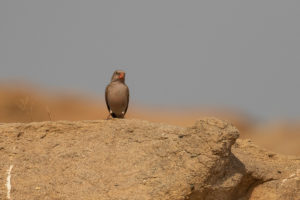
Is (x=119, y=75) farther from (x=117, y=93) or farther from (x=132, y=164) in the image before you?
(x=132, y=164)

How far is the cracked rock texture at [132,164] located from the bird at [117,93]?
10.7 ft

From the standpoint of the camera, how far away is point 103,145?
6.34 metres

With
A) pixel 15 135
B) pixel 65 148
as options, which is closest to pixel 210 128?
pixel 65 148

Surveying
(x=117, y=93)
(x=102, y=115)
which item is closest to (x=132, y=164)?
(x=117, y=93)

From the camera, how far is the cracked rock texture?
5750mm

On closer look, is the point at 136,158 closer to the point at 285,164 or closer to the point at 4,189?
the point at 4,189

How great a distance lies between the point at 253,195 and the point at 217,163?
956mm

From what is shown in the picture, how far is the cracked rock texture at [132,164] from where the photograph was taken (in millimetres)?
5750

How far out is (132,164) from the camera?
6.03 m

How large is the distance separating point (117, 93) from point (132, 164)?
13.4 feet

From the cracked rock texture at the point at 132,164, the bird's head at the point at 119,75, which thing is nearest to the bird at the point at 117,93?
the bird's head at the point at 119,75

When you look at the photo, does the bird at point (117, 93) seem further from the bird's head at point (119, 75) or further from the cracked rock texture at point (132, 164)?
the cracked rock texture at point (132, 164)

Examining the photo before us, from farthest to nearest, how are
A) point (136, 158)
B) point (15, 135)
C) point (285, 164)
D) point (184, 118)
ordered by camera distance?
1. point (184, 118)
2. point (285, 164)
3. point (15, 135)
4. point (136, 158)

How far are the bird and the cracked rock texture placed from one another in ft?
10.7
